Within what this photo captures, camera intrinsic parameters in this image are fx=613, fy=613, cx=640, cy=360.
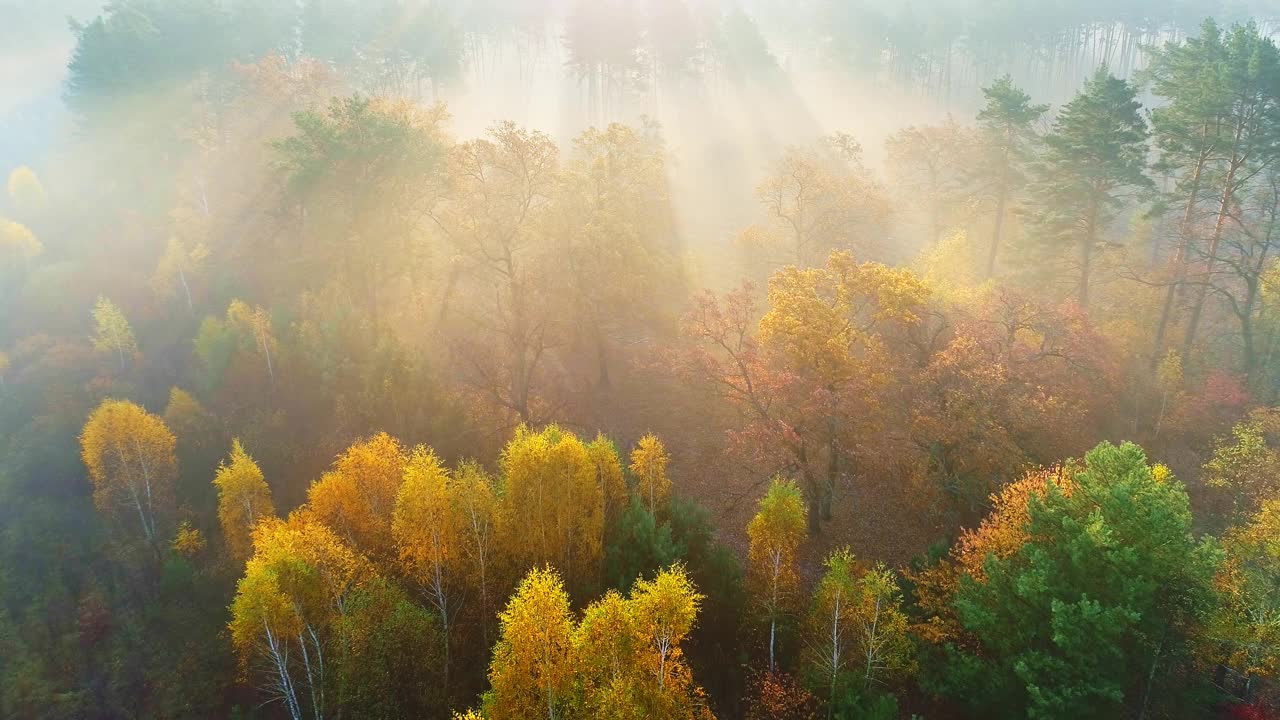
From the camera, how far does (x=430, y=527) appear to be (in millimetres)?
22484

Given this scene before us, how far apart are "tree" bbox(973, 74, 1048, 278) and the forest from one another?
0.32 m

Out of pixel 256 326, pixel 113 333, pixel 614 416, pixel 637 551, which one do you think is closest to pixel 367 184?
pixel 256 326

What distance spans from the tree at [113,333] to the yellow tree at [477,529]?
125 feet

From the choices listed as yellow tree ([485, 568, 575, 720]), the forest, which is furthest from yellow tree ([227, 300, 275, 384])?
yellow tree ([485, 568, 575, 720])

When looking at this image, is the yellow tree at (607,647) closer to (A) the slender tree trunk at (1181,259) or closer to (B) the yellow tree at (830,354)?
(B) the yellow tree at (830,354)

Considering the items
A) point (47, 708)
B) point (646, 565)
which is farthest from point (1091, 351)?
point (47, 708)

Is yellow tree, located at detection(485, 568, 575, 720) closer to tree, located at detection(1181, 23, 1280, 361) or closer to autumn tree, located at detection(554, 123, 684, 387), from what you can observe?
autumn tree, located at detection(554, 123, 684, 387)

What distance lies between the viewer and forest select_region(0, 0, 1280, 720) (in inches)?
762

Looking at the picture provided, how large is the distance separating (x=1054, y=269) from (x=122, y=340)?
67544 mm

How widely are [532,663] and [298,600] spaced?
1090cm

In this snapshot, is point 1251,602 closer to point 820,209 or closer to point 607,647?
point 607,647

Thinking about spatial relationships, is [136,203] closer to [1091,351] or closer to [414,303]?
[414,303]

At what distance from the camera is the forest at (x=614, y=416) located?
19.4m

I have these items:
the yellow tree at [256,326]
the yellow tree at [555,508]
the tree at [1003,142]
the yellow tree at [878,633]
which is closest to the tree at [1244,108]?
the tree at [1003,142]
